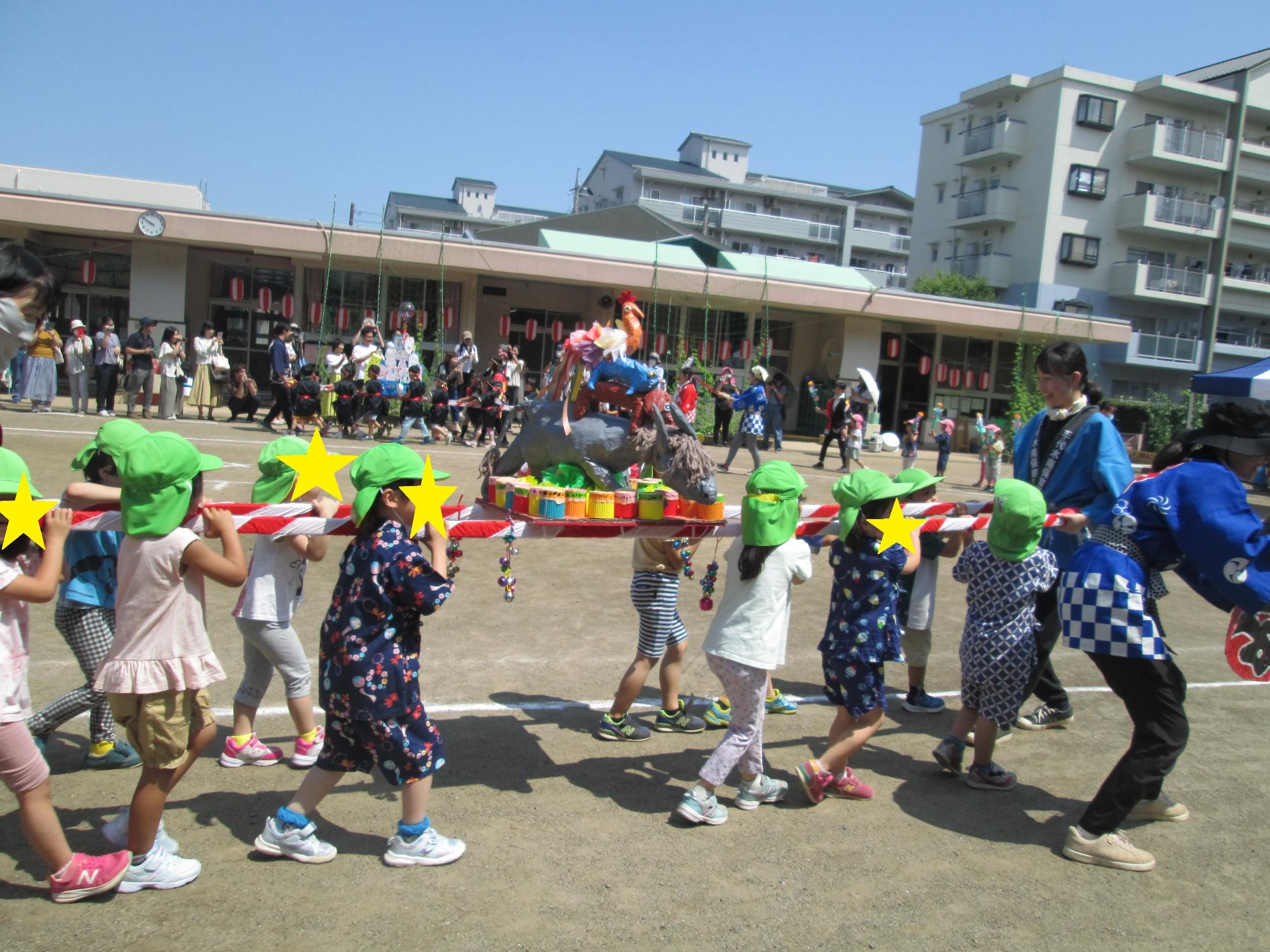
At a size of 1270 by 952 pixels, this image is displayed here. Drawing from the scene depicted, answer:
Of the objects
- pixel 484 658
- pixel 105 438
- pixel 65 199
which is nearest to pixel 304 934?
pixel 105 438

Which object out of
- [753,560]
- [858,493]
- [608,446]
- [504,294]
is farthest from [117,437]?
[504,294]

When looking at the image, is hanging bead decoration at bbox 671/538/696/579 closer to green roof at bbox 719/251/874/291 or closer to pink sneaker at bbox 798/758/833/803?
pink sneaker at bbox 798/758/833/803

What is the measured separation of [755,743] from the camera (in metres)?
4.01

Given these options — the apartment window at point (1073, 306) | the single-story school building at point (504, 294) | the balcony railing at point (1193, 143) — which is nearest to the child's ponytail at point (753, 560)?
the single-story school building at point (504, 294)

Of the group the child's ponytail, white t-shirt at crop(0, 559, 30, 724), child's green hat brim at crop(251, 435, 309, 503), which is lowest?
white t-shirt at crop(0, 559, 30, 724)

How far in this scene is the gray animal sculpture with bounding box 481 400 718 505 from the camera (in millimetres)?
4777

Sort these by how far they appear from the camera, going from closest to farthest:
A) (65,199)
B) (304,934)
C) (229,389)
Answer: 1. (304,934)
2. (229,389)
3. (65,199)

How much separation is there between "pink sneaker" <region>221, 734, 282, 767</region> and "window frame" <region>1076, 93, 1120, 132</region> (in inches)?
1599

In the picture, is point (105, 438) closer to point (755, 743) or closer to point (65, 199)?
point (755, 743)

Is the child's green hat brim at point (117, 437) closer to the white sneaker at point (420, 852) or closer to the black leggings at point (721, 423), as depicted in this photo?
the white sneaker at point (420, 852)

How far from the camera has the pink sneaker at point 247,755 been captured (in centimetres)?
416

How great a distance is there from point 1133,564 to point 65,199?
69.7ft

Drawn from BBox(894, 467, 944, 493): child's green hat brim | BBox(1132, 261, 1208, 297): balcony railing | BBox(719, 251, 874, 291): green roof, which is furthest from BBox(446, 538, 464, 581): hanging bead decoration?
BBox(1132, 261, 1208, 297): balcony railing

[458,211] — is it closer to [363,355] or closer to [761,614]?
[363,355]
